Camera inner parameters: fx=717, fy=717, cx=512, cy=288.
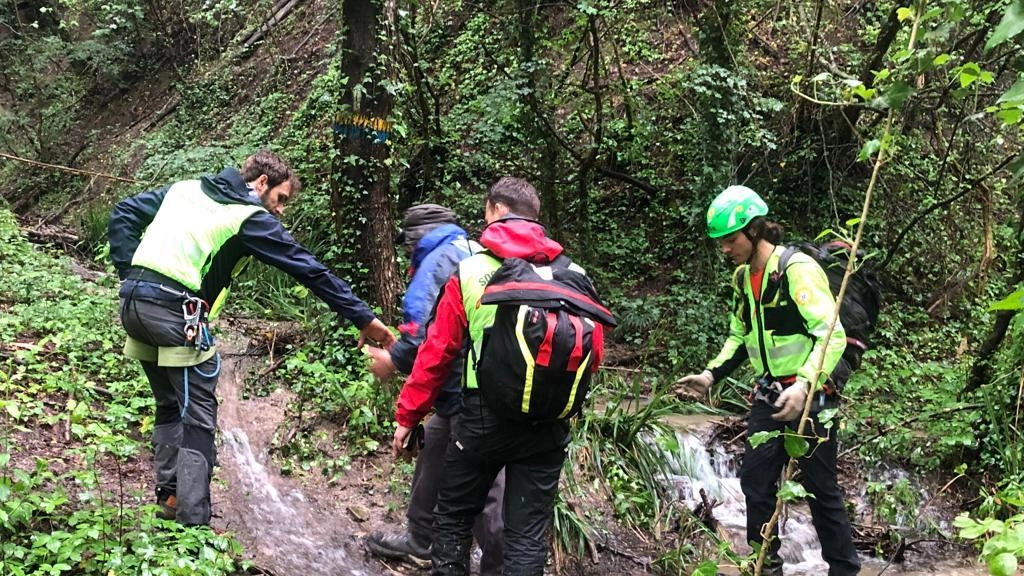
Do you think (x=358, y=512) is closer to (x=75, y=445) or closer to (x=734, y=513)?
(x=75, y=445)

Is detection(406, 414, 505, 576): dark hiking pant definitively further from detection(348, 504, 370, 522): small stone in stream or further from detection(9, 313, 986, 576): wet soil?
detection(348, 504, 370, 522): small stone in stream

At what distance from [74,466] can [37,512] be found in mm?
835

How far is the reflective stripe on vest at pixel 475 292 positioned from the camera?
2.96 meters

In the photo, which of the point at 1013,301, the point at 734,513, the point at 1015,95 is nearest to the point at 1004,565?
the point at 1013,301

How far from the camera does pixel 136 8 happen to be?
46.5ft

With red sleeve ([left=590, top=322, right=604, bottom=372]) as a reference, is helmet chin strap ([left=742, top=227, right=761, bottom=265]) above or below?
above

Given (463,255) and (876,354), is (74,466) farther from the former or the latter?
(876,354)

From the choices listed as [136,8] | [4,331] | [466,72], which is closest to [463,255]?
[4,331]

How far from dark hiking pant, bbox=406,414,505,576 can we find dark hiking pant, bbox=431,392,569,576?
0.41 m

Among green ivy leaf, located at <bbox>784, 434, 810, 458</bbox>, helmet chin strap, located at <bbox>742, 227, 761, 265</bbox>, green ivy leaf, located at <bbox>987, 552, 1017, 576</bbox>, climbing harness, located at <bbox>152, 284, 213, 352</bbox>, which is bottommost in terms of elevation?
climbing harness, located at <bbox>152, 284, 213, 352</bbox>

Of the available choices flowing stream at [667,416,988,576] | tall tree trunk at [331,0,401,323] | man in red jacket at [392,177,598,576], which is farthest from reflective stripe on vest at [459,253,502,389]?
tall tree trunk at [331,0,401,323]

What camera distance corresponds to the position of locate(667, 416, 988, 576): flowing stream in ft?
16.7

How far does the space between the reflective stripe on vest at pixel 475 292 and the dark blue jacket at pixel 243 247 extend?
0.84 metres

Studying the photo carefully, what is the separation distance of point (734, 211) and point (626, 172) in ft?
25.3
